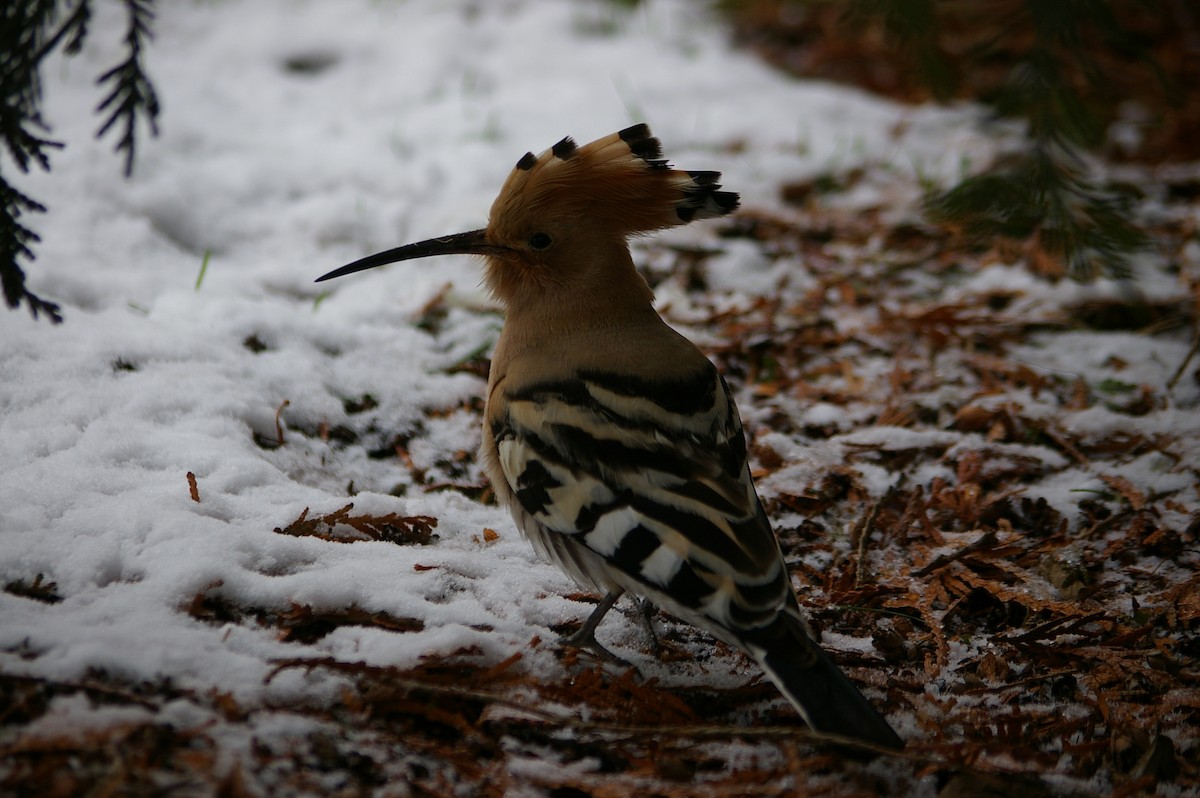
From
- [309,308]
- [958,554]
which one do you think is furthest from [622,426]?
[309,308]

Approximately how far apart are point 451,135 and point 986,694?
149 inches

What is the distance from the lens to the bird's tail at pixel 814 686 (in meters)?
1.94

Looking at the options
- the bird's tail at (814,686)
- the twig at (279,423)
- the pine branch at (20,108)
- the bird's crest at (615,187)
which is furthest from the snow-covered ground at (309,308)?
the bird's crest at (615,187)

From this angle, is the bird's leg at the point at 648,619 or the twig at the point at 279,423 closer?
the bird's leg at the point at 648,619

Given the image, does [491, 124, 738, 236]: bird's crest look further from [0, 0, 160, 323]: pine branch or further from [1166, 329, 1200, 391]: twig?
[1166, 329, 1200, 391]: twig

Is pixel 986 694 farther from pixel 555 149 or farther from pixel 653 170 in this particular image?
pixel 555 149

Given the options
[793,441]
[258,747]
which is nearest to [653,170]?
[793,441]

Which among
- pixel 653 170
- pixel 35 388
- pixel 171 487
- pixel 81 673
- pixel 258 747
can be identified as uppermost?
pixel 653 170

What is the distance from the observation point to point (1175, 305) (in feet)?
13.2

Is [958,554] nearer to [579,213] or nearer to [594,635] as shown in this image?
[594,635]

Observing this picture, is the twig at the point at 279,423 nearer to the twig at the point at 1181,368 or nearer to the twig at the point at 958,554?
the twig at the point at 958,554

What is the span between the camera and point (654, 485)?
229 cm

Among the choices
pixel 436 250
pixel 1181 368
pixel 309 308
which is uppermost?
pixel 436 250

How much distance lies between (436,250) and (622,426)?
0.87 metres
